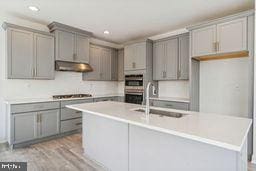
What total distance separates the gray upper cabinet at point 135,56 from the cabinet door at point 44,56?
79.8 inches

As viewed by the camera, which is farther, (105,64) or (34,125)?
(105,64)

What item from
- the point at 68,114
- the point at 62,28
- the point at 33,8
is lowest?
the point at 68,114

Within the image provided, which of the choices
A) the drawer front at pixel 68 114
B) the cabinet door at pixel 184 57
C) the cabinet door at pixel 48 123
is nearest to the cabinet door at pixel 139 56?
the cabinet door at pixel 184 57

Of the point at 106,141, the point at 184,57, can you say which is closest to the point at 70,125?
the point at 106,141

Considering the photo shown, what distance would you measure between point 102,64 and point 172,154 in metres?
3.76

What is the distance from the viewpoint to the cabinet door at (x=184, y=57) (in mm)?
3672

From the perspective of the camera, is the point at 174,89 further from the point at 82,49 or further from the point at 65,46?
the point at 65,46

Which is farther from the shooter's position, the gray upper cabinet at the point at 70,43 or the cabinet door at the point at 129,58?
the cabinet door at the point at 129,58

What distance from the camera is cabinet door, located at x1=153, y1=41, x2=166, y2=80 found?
13.5 feet

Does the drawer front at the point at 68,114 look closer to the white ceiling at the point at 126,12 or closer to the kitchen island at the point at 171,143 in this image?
the kitchen island at the point at 171,143

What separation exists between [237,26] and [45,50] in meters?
3.80

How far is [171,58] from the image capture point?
13.0 feet

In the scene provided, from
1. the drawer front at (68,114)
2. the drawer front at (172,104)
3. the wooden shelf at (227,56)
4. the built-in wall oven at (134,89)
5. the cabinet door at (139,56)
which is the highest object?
the cabinet door at (139,56)

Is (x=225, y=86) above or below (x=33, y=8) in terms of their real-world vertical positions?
below
